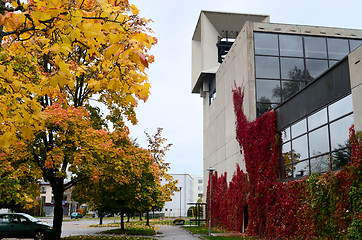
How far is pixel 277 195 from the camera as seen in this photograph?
60.3 feet

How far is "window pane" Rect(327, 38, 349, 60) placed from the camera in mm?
24578

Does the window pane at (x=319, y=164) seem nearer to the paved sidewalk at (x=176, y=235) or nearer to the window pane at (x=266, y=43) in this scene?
the paved sidewalk at (x=176, y=235)

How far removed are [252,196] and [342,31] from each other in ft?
44.4

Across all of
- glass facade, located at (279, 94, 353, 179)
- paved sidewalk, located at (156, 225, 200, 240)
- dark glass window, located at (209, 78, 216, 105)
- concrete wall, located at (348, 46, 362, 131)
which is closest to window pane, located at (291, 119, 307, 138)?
glass facade, located at (279, 94, 353, 179)

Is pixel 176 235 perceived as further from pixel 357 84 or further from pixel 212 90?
pixel 212 90

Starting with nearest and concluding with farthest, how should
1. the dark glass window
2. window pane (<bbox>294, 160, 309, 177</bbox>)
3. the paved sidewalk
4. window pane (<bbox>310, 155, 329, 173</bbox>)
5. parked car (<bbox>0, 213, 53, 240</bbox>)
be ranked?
window pane (<bbox>310, 155, 329, 173</bbox>)
window pane (<bbox>294, 160, 309, 177</bbox>)
parked car (<bbox>0, 213, 53, 240</bbox>)
the paved sidewalk
the dark glass window

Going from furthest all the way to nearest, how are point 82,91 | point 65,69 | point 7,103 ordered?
point 82,91 < point 7,103 < point 65,69

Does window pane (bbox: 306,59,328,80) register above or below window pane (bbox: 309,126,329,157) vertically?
above

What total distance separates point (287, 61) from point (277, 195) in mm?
9931

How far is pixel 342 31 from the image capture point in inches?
985

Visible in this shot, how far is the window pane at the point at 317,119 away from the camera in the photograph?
49.6 ft

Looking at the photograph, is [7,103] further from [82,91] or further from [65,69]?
[82,91]

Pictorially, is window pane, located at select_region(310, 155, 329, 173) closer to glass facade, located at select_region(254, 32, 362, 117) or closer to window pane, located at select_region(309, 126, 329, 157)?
window pane, located at select_region(309, 126, 329, 157)

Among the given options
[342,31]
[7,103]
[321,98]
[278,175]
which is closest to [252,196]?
[278,175]
